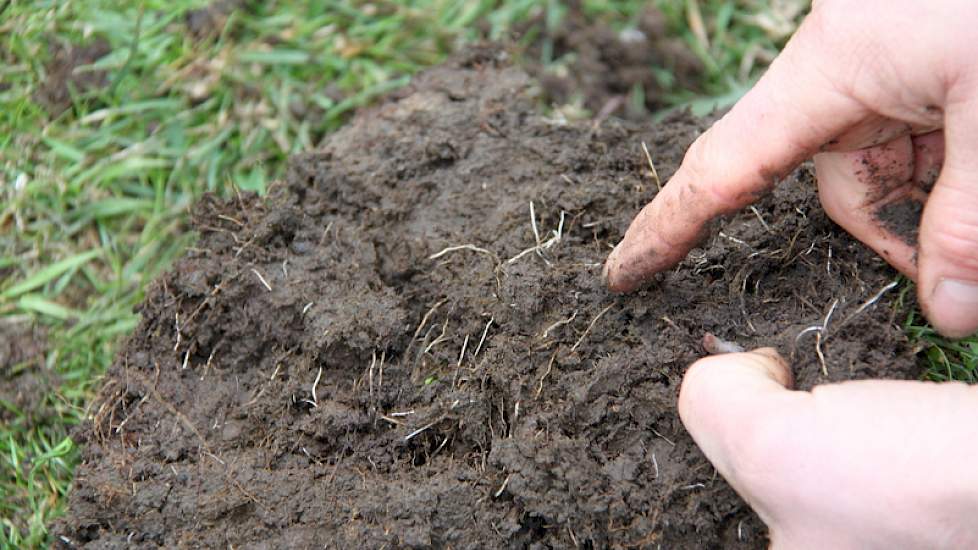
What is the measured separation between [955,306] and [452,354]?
107 cm

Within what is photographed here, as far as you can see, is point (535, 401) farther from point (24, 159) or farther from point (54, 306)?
point (24, 159)

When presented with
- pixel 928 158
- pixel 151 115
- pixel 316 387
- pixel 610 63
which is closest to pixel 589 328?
pixel 316 387

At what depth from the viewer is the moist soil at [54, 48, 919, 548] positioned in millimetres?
1791

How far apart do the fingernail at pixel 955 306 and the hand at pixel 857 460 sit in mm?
218

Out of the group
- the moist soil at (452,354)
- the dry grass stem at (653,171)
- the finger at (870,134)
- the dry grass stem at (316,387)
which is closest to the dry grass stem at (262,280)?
the moist soil at (452,354)

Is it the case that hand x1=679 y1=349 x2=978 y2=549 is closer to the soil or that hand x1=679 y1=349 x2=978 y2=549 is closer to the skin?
the skin

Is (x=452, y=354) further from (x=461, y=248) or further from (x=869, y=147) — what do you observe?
(x=869, y=147)

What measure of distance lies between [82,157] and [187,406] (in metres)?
1.19

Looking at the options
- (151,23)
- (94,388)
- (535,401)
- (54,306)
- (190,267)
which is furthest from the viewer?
(151,23)

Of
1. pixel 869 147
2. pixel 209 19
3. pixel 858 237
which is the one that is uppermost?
pixel 869 147

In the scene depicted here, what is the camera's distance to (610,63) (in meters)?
3.28

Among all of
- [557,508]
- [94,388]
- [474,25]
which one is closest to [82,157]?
[94,388]

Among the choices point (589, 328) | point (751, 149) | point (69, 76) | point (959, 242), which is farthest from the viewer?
point (69, 76)

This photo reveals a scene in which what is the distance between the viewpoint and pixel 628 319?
198 centimetres
